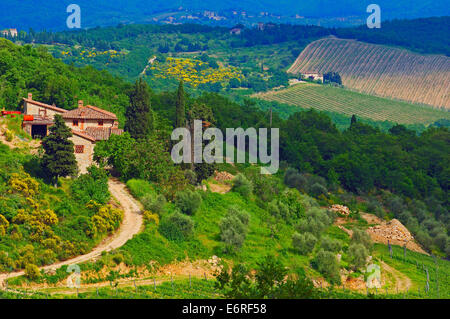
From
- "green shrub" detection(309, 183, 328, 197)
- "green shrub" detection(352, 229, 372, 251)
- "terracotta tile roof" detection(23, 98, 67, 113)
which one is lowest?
"green shrub" detection(352, 229, 372, 251)

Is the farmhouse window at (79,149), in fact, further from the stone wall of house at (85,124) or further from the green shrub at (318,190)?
the green shrub at (318,190)

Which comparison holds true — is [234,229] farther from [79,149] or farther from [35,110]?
[35,110]

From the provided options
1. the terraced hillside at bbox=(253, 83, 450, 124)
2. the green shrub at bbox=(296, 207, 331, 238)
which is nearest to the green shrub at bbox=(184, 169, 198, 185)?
the green shrub at bbox=(296, 207, 331, 238)

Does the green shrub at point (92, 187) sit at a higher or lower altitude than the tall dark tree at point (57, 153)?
lower

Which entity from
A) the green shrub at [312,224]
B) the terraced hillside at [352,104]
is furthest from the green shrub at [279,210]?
the terraced hillside at [352,104]

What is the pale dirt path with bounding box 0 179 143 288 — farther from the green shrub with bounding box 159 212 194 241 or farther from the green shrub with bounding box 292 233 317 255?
the green shrub with bounding box 292 233 317 255

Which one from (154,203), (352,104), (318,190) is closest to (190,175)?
(154,203)
